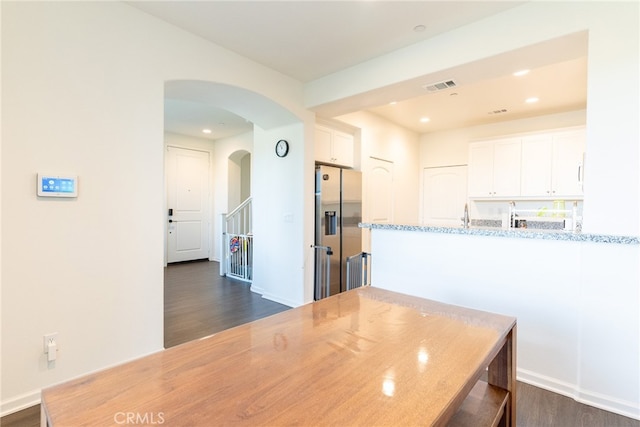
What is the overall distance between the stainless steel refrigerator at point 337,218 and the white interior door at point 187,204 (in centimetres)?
392

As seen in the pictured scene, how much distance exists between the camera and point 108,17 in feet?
7.39

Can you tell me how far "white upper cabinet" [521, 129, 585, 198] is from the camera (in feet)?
14.5

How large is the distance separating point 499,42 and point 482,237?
1517 millimetres

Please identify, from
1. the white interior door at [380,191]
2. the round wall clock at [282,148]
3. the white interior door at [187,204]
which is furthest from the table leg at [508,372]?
the white interior door at [187,204]

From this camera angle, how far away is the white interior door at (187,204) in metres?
6.50

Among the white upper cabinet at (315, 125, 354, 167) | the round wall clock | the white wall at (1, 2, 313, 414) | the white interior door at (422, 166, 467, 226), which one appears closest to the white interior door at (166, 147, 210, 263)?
the round wall clock

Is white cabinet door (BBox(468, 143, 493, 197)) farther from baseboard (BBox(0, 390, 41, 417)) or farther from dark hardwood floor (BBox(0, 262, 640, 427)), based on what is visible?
baseboard (BBox(0, 390, 41, 417))

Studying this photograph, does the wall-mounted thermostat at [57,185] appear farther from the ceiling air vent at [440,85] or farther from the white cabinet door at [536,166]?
the white cabinet door at [536,166]

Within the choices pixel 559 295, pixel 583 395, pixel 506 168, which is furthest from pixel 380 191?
pixel 583 395

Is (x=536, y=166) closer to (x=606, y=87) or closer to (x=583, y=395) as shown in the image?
(x=606, y=87)

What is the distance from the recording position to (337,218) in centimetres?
431

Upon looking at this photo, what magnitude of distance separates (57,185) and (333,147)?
10.5ft

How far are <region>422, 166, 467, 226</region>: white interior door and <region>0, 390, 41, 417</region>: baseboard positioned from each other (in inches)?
230

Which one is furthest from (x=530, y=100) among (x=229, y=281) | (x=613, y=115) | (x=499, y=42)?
(x=229, y=281)
